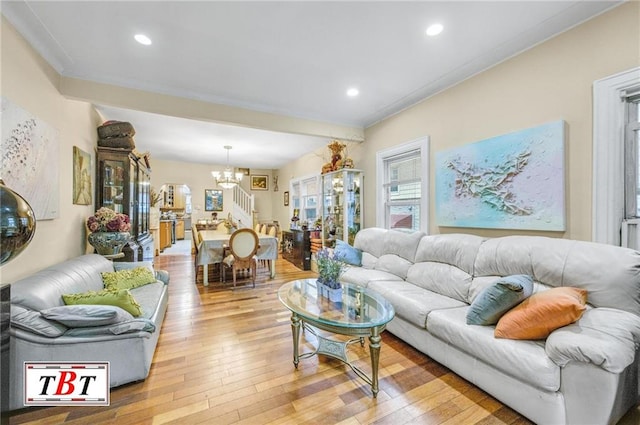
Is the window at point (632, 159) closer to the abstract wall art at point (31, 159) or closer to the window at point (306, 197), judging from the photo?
the abstract wall art at point (31, 159)

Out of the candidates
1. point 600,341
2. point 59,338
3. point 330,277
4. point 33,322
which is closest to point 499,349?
point 600,341

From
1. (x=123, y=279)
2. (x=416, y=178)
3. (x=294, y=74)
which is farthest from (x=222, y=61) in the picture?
(x=416, y=178)

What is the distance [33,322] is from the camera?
165 centimetres

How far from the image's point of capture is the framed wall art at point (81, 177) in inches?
119

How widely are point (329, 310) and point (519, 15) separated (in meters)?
2.79

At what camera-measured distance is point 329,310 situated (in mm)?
2027

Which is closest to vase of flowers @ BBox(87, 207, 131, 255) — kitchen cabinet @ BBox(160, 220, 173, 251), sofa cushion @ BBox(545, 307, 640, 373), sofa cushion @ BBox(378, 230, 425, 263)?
sofa cushion @ BBox(378, 230, 425, 263)

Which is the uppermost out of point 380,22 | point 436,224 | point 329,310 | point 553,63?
point 380,22

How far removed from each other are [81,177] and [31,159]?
1.13 metres

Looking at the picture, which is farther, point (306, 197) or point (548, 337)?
point (306, 197)

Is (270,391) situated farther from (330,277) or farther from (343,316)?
(330,277)

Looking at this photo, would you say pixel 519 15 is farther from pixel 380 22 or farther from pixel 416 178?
pixel 416 178

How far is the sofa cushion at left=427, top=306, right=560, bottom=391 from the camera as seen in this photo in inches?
56.8

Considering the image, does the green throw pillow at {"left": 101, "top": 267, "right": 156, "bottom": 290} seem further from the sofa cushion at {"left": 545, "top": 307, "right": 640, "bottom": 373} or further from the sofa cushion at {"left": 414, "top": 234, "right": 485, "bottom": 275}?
the sofa cushion at {"left": 545, "top": 307, "right": 640, "bottom": 373}
